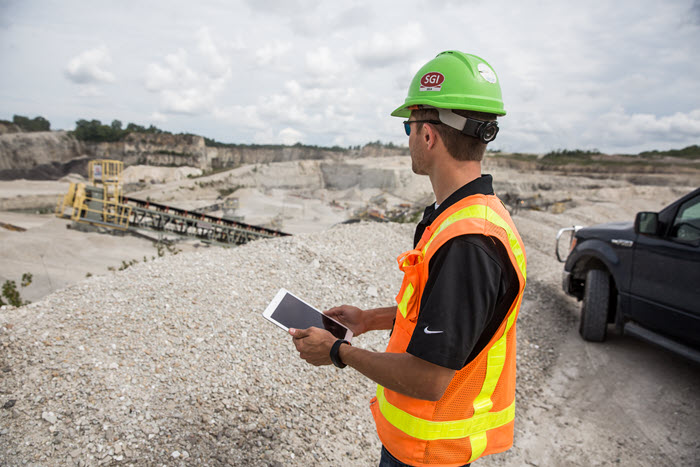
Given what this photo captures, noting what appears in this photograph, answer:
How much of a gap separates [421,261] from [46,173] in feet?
189

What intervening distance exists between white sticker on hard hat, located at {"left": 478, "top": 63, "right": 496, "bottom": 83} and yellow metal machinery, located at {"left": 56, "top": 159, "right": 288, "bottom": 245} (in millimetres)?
15389

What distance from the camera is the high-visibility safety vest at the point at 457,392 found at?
1.30 meters

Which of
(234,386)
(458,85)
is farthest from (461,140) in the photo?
(234,386)

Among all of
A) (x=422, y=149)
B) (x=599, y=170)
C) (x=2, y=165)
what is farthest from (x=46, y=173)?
(x=599, y=170)

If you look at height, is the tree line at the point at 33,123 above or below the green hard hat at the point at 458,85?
above

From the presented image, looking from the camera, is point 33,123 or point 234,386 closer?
point 234,386

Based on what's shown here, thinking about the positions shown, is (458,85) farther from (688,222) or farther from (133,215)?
(133,215)

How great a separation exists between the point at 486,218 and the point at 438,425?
784 millimetres

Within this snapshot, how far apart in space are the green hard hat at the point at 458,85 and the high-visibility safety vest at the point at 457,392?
1.13 feet

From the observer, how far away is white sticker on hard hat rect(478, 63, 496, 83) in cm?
144

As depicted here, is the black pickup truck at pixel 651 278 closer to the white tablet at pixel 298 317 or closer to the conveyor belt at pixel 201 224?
the white tablet at pixel 298 317

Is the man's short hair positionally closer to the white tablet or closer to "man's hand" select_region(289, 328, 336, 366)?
"man's hand" select_region(289, 328, 336, 366)

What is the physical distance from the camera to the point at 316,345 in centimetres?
151

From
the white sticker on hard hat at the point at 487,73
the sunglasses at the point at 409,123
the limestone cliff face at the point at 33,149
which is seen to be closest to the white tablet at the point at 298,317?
the sunglasses at the point at 409,123
